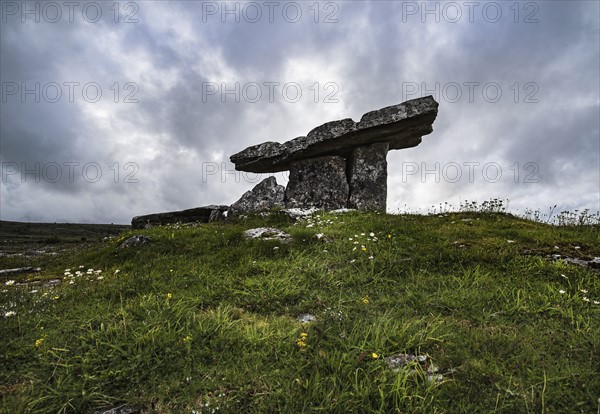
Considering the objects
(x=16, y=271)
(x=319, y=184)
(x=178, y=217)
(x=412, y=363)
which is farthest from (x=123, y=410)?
(x=178, y=217)

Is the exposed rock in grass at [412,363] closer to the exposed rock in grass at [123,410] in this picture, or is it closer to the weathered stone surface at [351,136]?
the exposed rock in grass at [123,410]

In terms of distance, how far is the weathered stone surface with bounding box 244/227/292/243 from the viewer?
34.1ft

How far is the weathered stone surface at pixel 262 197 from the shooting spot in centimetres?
1898

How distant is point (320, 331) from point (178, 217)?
717 inches

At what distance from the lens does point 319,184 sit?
1870cm

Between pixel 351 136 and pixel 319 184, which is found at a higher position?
pixel 351 136

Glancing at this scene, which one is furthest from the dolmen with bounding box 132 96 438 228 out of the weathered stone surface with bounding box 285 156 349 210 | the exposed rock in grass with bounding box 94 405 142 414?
the exposed rock in grass with bounding box 94 405 142 414

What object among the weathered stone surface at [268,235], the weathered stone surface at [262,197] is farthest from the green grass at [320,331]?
the weathered stone surface at [262,197]

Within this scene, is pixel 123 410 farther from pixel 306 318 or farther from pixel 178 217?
pixel 178 217

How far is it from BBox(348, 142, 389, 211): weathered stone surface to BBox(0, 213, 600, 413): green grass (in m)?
8.52

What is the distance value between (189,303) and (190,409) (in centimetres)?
279

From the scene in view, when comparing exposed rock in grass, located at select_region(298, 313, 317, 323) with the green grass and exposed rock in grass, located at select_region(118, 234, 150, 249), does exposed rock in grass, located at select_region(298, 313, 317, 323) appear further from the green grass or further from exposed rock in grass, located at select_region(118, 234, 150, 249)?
exposed rock in grass, located at select_region(118, 234, 150, 249)

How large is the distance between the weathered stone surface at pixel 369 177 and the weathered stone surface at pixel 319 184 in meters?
0.53

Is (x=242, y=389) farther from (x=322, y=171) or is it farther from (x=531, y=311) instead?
(x=322, y=171)
